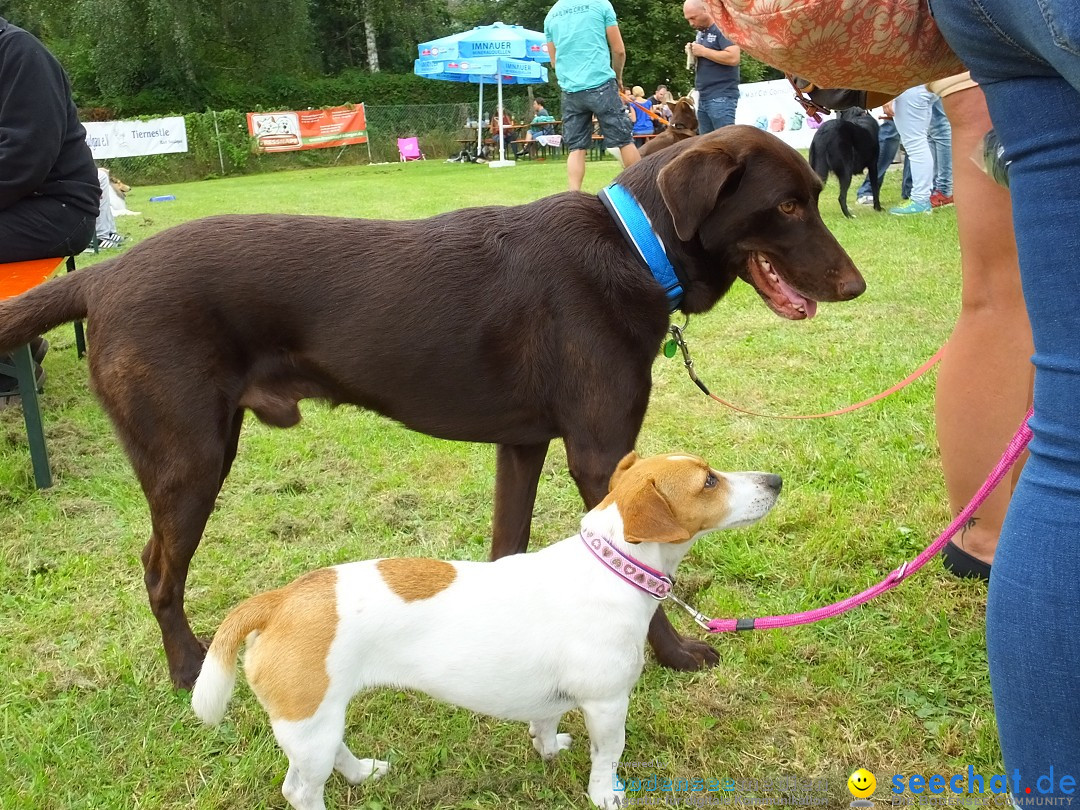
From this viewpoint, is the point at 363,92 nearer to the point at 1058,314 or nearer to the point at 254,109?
the point at 254,109

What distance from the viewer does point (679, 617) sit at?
2824 millimetres

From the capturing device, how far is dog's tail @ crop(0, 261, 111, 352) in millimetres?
2504

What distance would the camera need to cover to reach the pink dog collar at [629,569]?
6.55 feet

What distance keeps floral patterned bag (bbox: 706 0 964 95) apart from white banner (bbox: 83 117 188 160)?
25.8 meters

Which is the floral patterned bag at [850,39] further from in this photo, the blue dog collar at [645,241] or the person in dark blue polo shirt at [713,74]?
the person in dark blue polo shirt at [713,74]

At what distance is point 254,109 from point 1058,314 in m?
38.9

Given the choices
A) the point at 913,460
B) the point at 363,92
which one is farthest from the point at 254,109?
the point at 913,460

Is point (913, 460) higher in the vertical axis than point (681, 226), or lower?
lower

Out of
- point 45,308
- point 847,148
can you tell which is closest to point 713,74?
point 847,148

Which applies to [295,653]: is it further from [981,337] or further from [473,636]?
[981,337]

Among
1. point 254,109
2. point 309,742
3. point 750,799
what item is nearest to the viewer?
point 309,742

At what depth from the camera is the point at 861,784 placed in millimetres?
2002

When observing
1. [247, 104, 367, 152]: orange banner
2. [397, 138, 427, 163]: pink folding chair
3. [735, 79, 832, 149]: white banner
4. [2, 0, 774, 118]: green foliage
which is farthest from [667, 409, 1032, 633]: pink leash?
[2, 0, 774, 118]: green foliage

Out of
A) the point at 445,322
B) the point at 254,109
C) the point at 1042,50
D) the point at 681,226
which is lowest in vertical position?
the point at 254,109
